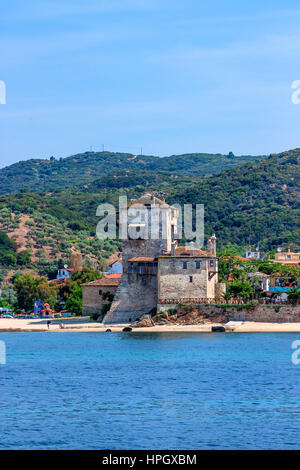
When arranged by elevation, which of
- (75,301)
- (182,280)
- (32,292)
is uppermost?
(182,280)

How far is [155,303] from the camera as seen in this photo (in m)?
71.3

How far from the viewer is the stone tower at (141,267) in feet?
234

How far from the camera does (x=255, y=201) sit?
141250 millimetres

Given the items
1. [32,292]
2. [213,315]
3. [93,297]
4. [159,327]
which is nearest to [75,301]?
[93,297]

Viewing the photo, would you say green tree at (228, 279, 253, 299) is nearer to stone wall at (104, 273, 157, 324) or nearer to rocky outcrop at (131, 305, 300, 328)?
rocky outcrop at (131, 305, 300, 328)

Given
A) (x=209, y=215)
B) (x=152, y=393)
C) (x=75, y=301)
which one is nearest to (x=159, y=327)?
(x=75, y=301)

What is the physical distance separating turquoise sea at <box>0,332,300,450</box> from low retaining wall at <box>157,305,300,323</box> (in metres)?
3.99

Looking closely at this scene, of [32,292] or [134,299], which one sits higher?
[134,299]

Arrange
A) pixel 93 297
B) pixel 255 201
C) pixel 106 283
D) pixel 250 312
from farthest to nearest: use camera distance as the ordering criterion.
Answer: pixel 255 201
pixel 93 297
pixel 106 283
pixel 250 312

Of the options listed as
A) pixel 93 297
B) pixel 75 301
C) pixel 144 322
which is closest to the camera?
pixel 144 322

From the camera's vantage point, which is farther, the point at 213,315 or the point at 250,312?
the point at 213,315

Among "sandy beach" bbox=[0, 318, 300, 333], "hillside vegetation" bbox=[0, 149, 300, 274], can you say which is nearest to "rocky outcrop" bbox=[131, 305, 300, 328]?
"sandy beach" bbox=[0, 318, 300, 333]

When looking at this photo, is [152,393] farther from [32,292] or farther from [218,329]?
[32,292]

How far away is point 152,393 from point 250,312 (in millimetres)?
27277
